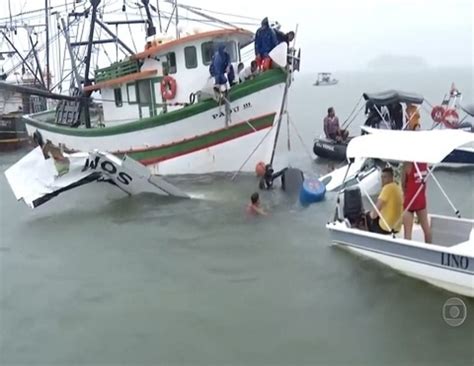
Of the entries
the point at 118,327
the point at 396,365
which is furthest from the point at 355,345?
the point at 118,327

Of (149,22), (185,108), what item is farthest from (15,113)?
(185,108)

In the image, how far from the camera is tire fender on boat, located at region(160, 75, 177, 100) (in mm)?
19500

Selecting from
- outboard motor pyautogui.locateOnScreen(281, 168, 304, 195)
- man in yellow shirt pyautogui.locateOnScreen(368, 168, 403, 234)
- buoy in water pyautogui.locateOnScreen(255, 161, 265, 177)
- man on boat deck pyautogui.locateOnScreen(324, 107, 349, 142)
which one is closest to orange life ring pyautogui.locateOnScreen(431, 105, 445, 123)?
man on boat deck pyautogui.locateOnScreen(324, 107, 349, 142)

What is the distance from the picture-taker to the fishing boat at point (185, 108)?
1798 centimetres

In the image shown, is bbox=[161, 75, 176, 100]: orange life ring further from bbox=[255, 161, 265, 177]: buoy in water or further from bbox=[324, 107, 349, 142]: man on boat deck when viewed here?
bbox=[324, 107, 349, 142]: man on boat deck

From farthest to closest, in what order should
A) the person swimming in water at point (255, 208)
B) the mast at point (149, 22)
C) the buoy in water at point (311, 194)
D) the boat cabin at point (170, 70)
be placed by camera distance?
the mast at point (149, 22) → the boat cabin at point (170, 70) → the buoy in water at point (311, 194) → the person swimming in water at point (255, 208)

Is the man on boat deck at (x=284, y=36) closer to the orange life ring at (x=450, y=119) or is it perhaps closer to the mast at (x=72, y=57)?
the orange life ring at (x=450, y=119)

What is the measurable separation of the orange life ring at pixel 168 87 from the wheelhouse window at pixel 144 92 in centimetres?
82

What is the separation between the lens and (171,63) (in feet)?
64.3

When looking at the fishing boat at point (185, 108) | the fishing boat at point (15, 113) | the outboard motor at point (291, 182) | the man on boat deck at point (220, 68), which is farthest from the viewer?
the fishing boat at point (15, 113)

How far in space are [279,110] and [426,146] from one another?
898cm

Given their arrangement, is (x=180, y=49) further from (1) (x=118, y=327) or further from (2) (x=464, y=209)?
(1) (x=118, y=327)

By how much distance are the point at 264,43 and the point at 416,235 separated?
28.9 feet

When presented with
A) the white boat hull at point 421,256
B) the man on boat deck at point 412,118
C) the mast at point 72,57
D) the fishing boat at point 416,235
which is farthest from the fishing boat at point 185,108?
the white boat hull at point 421,256
